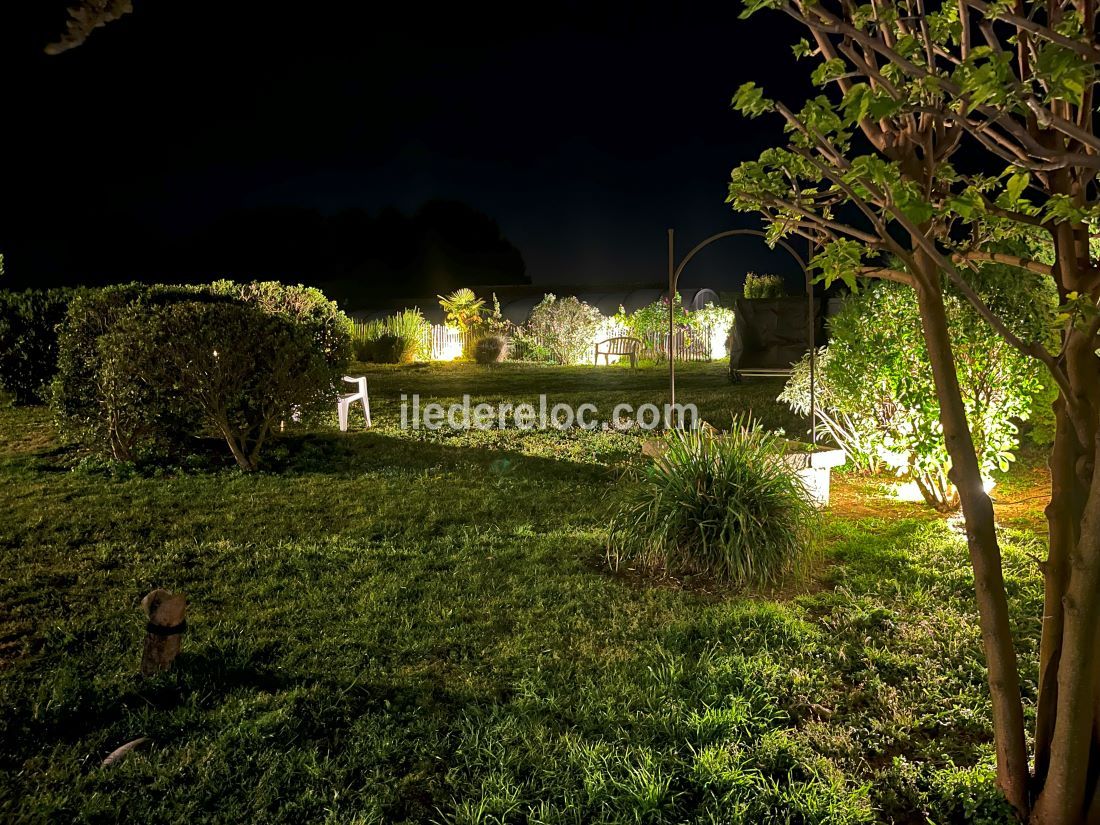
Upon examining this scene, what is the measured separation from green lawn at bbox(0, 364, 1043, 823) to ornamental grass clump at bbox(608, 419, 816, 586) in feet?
0.68

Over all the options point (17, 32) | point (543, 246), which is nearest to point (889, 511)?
point (17, 32)

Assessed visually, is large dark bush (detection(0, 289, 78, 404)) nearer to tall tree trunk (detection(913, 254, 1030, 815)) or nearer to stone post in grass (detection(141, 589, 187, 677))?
stone post in grass (detection(141, 589, 187, 677))

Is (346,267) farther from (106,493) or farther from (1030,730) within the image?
(1030,730)

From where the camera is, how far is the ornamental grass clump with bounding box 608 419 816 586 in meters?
4.25

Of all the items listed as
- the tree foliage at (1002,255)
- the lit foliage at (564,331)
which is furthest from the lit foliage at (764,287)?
the tree foliage at (1002,255)

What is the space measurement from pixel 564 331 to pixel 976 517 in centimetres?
1880

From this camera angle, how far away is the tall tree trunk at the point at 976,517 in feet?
6.61

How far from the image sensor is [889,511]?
5.97 metres

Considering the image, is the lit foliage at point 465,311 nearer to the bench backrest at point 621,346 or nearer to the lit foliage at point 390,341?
the lit foliage at point 390,341

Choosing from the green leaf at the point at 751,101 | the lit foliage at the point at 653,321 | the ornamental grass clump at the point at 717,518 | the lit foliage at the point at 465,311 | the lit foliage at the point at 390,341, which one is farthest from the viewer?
the lit foliage at the point at 465,311

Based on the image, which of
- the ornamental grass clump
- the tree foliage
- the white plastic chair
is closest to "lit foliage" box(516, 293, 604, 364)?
the white plastic chair

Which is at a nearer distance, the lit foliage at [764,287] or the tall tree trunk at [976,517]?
the tall tree trunk at [976,517]

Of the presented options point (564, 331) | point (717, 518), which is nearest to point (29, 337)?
point (717, 518)

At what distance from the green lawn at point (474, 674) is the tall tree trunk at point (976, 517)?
0.44 m
